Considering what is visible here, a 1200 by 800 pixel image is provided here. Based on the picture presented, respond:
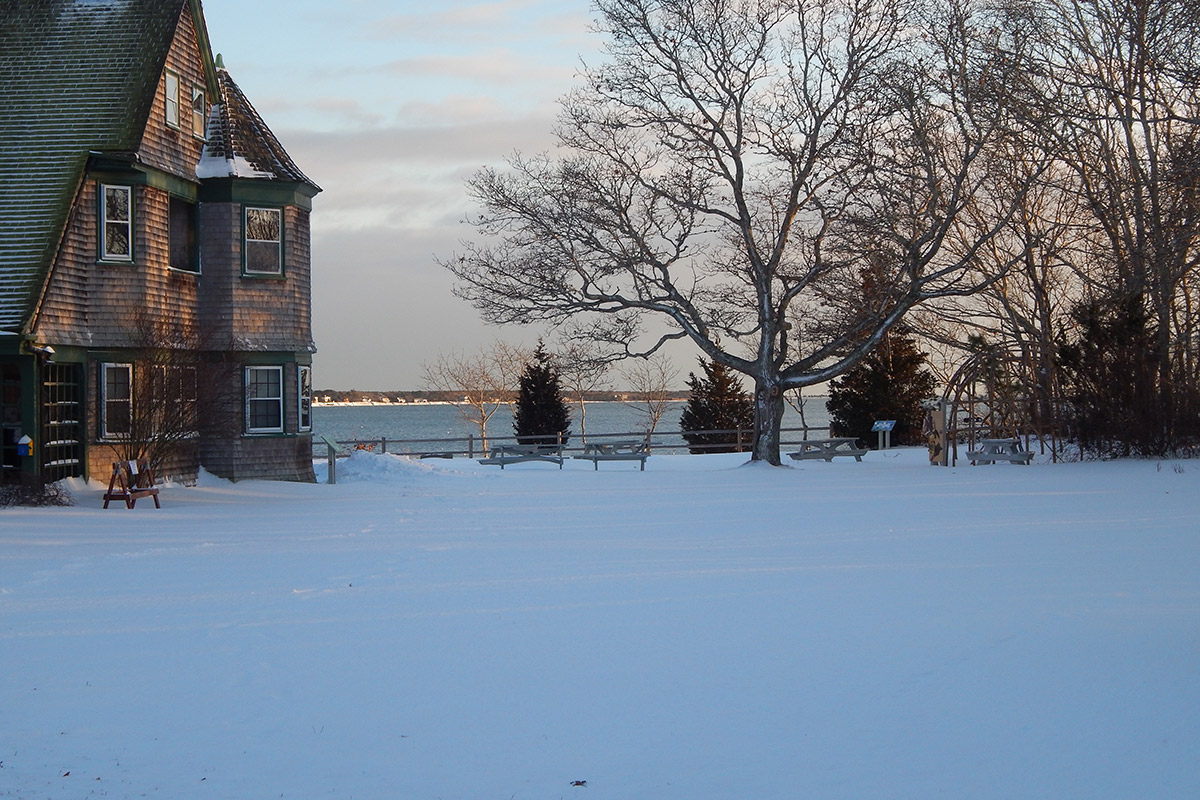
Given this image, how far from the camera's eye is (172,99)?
22.8m

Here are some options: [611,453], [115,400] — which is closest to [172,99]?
[115,400]

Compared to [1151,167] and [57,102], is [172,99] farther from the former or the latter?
[1151,167]

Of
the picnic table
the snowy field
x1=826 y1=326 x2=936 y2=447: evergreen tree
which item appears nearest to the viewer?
the snowy field

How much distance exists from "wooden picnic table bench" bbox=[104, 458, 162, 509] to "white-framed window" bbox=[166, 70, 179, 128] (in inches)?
285

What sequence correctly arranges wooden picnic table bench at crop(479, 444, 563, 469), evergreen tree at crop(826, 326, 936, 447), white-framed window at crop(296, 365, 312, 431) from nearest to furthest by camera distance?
white-framed window at crop(296, 365, 312, 431) → wooden picnic table bench at crop(479, 444, 563, 469) → evergreen tree at crop(826, 326, 936, 447)

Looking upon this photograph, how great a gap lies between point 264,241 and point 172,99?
10.9 ft

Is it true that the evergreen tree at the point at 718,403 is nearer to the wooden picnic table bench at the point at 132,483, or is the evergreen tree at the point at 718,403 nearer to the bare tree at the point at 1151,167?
the bare tree at the point at 1151,167

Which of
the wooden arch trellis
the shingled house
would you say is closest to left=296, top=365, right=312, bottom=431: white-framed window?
the shingled house

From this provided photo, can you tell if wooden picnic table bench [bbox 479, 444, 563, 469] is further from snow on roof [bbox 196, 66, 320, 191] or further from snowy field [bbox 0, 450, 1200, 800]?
snowy field [bbox 0, 450, 1200, 800]

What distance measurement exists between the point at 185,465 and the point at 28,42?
30.0 feet

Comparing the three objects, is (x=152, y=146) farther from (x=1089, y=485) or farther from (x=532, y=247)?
(x=1089, y=485)

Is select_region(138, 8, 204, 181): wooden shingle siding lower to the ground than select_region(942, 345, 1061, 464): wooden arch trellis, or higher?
higher

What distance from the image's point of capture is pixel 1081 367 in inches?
1045

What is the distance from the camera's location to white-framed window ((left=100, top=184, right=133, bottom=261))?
840 inches
